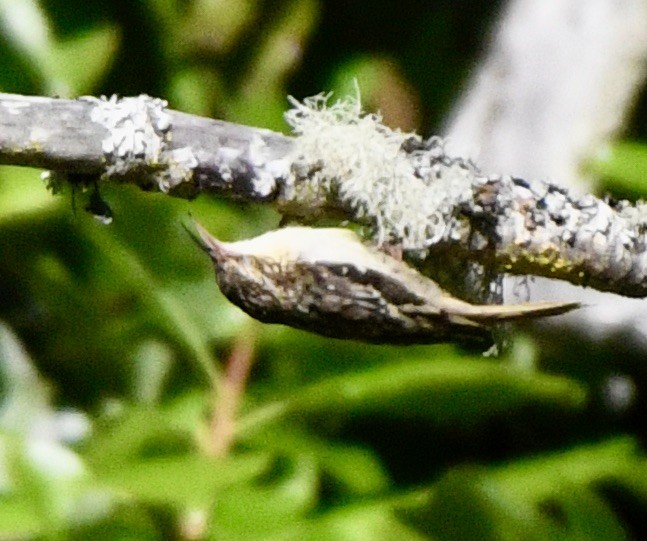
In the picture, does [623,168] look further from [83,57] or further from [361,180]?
[361,180]

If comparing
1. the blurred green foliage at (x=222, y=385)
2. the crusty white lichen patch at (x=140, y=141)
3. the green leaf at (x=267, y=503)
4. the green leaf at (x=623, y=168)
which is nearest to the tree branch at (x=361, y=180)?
the crusty white lichen patch at (x=140, y=141)

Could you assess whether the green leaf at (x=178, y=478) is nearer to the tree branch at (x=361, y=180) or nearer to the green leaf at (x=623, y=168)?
the tree branch at (x=361, y=180)

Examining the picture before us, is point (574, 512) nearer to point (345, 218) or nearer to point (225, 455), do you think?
point (225, 455)

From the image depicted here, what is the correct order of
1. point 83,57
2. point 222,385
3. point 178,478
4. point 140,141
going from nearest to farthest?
point 140,141 → point 178,478 → point 222,385 → point 83,57

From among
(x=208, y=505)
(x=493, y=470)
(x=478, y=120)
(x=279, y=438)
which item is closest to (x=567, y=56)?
(x=478, y=120)

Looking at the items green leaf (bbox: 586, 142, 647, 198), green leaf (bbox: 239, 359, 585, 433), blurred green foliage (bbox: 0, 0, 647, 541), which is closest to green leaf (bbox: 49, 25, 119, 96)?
blurred green foliage (bbox: 0, 0, 647, 541)

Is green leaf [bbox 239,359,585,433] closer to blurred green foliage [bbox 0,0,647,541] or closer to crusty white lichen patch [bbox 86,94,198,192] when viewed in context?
blurred green foliage [bbox 0,0,647,541]

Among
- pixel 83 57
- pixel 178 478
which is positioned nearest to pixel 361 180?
pixel 178 478
